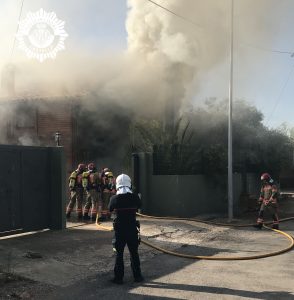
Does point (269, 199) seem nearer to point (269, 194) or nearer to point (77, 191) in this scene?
point (269, 194)

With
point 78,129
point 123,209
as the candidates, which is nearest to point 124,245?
point 123,209

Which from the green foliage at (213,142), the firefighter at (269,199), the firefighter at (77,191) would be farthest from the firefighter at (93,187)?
the firefighter at (269,199)

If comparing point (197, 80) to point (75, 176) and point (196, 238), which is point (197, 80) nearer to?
point (75, 176)

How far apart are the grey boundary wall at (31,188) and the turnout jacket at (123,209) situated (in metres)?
3.84

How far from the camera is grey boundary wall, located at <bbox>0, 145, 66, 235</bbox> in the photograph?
31.6ft

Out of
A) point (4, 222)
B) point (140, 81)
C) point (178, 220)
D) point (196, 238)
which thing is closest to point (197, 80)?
point (140, 81)

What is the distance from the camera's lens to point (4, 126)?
21859 mm

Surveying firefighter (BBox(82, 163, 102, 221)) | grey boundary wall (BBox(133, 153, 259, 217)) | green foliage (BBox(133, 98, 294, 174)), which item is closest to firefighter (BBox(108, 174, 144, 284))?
firefighter (BBox(82, 163, 102, 221))

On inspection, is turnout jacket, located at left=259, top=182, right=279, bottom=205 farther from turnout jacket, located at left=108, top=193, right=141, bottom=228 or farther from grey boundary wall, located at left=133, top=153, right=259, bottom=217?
turnout jacket, located at left=108, top=193, right=141, bottom=228

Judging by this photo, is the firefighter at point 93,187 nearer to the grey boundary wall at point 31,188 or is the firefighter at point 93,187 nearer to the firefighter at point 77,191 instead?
the firefighter at point 77,191

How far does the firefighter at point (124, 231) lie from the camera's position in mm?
6480

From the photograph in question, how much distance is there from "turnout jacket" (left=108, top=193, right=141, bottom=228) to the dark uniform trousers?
0.20 feet

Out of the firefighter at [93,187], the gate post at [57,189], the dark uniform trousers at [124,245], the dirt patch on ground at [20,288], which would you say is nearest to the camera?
the dirt patch on ground at [20,288]

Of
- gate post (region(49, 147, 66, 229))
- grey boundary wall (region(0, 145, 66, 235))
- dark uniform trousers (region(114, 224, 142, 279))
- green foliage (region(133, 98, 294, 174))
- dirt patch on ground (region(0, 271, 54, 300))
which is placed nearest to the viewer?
dirt patch on ground (region(0, 271, 54, 300))
